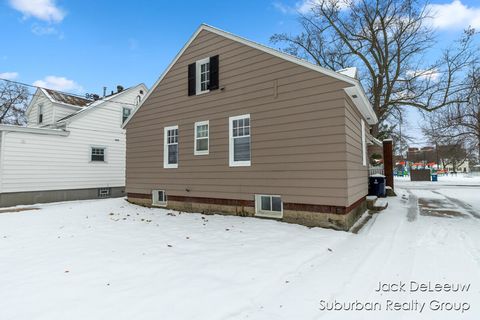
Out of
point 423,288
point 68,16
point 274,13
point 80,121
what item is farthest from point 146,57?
point 423,288

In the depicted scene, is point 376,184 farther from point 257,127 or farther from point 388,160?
point 257,127

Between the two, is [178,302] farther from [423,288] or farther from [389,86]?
[389,86]

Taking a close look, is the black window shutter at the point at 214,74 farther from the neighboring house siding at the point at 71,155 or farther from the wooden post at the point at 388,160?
the wooden post at the point at 388,160

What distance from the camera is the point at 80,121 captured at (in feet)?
50.0

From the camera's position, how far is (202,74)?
968 centimetres

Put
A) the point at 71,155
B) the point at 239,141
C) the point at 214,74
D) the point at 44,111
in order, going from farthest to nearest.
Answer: the point at 44,111, the point at 71,155, the point at 214,74, the point at 239,141

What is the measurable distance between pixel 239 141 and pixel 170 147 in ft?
11.3

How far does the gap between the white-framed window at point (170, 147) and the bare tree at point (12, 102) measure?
949 inches

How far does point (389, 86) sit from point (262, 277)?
1697 cm

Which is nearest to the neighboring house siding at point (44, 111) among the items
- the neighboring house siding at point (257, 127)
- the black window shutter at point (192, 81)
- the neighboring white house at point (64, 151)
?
the neighboring white house at point (64, 151)

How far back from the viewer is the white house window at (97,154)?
15.7 meters

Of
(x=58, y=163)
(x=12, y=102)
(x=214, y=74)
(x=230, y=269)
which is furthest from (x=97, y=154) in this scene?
(x=12, y=102)

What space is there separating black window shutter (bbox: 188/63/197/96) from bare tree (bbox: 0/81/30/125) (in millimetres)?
24869

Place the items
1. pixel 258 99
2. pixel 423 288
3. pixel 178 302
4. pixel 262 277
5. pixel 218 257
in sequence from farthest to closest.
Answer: pixel 258 99
pixel 218 257
pixel 262 277
pixel 423 288
pixel 178 302
